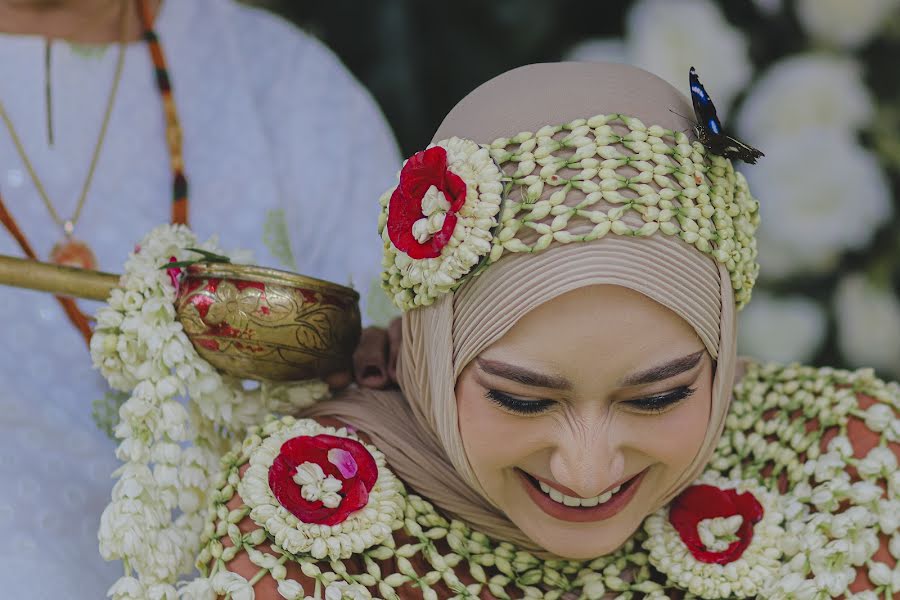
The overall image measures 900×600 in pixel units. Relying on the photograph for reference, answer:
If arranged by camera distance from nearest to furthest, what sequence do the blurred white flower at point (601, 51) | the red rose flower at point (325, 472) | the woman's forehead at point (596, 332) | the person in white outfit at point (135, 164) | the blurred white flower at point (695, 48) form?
the woman's forehead at point (596, 332)
the red rose flower at point (325, 472)
the person in white outfit at point (135, 164)
the blurred white flower at point (695, 48)
the blurred white flower at point (601, 51)

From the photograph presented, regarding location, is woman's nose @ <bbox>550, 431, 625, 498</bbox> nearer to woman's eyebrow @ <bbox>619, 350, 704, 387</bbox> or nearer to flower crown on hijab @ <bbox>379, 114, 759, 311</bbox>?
woman's eyebrow @ <bbox>619, 350, 704, 387</bbox>

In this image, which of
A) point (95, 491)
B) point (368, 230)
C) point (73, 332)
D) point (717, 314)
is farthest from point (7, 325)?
point (717, 314)

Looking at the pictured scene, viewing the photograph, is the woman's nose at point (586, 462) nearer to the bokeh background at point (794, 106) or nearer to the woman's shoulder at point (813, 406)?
→ the woman's shoulder at point (813, 406)

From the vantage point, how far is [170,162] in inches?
87.4

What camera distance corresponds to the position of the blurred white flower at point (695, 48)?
2.67 m

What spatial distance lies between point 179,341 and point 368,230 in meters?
0.66

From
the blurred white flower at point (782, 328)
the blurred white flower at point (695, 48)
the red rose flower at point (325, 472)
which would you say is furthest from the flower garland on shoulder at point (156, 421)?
the blurred white flower at point (782, 328)

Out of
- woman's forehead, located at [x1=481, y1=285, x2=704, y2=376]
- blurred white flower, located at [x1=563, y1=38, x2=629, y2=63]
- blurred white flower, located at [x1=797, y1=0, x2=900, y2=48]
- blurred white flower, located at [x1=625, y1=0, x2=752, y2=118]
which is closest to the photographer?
woman's forehead, located at [x1=481, y1=285, x2=704, y2=376]

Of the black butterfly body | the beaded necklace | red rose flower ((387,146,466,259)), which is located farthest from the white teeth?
the beaded necklace

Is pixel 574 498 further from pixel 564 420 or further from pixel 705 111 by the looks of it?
pixel 705 111

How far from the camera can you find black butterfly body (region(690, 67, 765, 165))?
5.19 feet

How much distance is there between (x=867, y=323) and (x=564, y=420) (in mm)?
1399

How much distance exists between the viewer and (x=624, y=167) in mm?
1537

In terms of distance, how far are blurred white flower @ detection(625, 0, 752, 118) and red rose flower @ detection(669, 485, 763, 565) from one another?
1.20 m
